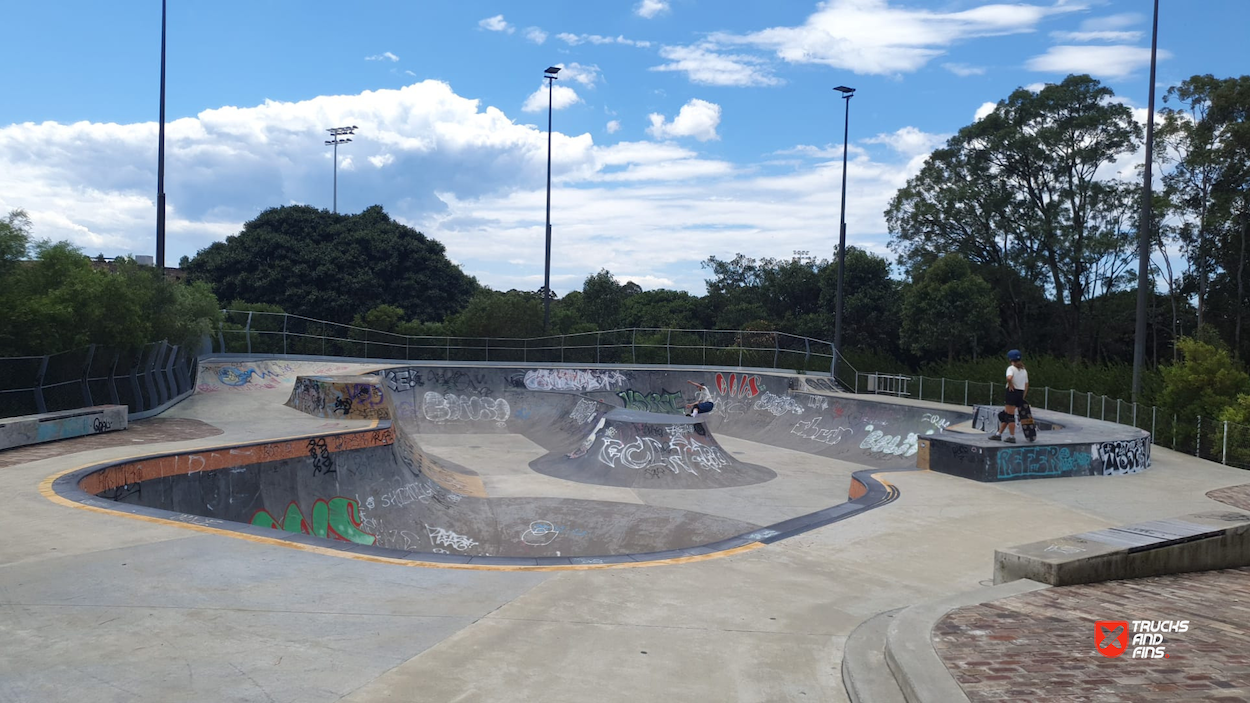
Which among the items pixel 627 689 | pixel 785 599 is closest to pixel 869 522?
pixel 785 599

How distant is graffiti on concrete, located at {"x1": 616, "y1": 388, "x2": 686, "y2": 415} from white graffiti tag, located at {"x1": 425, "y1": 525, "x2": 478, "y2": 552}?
51.5 feet

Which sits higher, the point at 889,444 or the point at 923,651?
the point at 923,651

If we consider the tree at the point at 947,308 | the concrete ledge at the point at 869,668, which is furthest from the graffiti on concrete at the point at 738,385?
the concrete ledge at the point at 869,668

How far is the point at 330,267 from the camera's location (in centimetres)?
4938

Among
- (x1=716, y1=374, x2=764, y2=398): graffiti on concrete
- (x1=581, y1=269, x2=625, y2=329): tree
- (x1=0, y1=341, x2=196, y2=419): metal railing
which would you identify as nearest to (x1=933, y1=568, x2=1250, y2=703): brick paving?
(x1=0, y1=341, x2=196, y2=419): metal railing

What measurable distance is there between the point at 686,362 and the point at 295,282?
27621mm

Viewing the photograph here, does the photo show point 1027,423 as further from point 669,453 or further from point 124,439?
point 124,439

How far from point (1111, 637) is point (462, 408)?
77.4 ft

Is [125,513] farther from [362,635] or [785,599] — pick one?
[785,599]

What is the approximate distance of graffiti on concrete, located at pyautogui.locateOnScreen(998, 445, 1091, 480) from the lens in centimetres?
1289

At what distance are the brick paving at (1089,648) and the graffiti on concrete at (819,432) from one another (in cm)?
1645

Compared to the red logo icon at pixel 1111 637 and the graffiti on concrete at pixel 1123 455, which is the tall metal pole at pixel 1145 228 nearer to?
the graffiti on concrete at pixel 1123 455

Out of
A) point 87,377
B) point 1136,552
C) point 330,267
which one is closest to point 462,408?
point 87,377

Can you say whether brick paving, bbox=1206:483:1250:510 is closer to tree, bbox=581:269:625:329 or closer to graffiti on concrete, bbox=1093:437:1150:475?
graffiti on concrete, bbox=1093:437:1150:475
